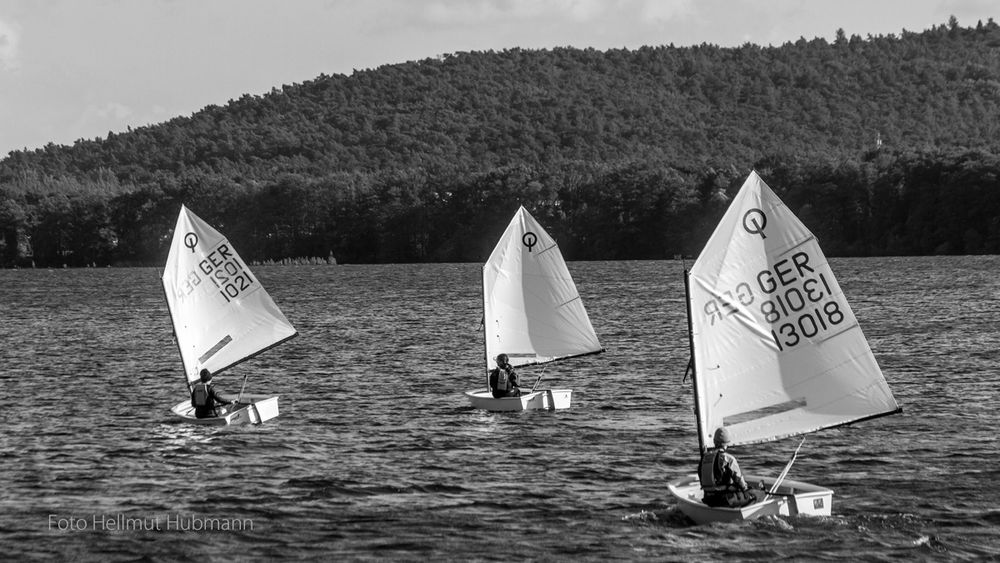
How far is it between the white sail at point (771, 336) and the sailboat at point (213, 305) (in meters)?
20.2

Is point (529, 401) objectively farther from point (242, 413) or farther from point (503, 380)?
point (242, 413)

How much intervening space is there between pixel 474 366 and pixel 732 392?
3195cm

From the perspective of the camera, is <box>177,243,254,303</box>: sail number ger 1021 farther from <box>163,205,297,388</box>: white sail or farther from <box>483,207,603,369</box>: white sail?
<box>483,207,603,369</box>: white sail

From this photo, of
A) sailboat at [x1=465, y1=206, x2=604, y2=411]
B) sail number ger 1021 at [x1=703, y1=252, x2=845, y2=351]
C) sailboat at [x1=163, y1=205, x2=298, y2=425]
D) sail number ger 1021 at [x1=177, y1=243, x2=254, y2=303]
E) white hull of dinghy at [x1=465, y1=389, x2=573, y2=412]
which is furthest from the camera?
sailboat at [x1=465, y1=206, x2=604, y2=411]

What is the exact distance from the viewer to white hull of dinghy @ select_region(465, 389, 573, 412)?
42.5m

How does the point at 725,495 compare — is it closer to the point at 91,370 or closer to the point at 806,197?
the point at 91,370

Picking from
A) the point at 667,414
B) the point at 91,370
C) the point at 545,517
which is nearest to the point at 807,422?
the point at 545,517

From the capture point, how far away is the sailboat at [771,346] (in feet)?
88.3

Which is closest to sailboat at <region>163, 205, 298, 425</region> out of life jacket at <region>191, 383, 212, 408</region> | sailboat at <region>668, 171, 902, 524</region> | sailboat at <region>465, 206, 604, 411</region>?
life jacket at <region>191, 383, 212, 408</region>

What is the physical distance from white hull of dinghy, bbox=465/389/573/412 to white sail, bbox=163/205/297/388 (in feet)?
23.5

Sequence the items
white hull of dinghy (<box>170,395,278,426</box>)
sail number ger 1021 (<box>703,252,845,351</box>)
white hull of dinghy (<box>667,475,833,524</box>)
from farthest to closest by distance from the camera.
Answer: white hull of dinghy (<box>170,395,278,426</box>)
sail number ger 1021 (<box>703,252,845,351</box>)
white hull of dinghy (<box>667,475,833,524</box>)

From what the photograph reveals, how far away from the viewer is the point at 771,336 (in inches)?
1083

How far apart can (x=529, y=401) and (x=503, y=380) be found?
1.10m

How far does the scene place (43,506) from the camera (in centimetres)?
3022
